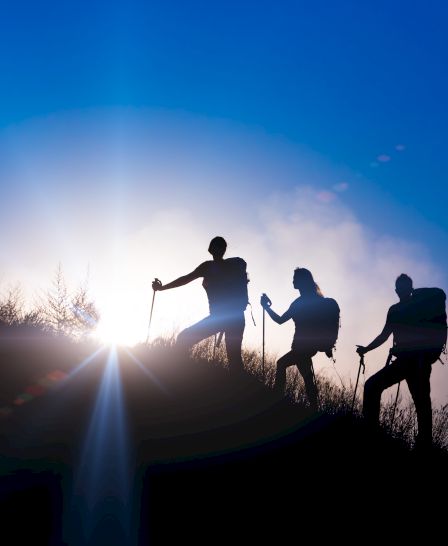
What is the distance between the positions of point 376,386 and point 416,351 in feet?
2.14

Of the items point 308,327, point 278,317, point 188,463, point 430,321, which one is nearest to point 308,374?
point 308,327

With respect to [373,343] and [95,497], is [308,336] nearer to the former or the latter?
[373,343]

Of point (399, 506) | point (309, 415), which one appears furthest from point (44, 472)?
point (309, 415)

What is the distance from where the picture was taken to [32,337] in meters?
Result: 6.94

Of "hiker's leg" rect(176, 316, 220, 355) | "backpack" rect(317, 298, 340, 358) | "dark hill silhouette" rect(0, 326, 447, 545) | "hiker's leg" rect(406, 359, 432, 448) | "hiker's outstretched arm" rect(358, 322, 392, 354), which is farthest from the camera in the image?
"hiker's leg" rect(176, 316, 220, 355)

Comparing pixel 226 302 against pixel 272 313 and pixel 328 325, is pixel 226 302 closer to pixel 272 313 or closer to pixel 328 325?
pixel 272 313

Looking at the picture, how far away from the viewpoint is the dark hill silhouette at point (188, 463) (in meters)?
2.64

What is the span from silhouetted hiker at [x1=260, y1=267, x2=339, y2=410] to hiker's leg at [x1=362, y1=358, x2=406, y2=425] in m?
0.97

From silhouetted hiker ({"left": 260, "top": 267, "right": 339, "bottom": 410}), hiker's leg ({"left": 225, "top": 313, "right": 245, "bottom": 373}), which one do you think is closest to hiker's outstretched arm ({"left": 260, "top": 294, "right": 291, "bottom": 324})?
silhouetted hiker ({"left": 260, "top": 267, "right": 339, "bottom": 410})

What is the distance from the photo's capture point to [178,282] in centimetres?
643

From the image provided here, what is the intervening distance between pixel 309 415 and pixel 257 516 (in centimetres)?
281

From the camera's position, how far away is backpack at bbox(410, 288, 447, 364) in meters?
4.59

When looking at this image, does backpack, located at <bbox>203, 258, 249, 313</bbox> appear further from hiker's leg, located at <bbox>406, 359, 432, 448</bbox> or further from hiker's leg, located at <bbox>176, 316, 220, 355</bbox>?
hiker's leg, located at <bbox>406, 359, 432, 448</bbox>

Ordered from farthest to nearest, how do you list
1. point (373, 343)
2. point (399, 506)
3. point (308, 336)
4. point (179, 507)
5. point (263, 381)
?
point (263, 381) < point (308, 336) < point (373, 343) < point (399, 506) < point (179, 507)
